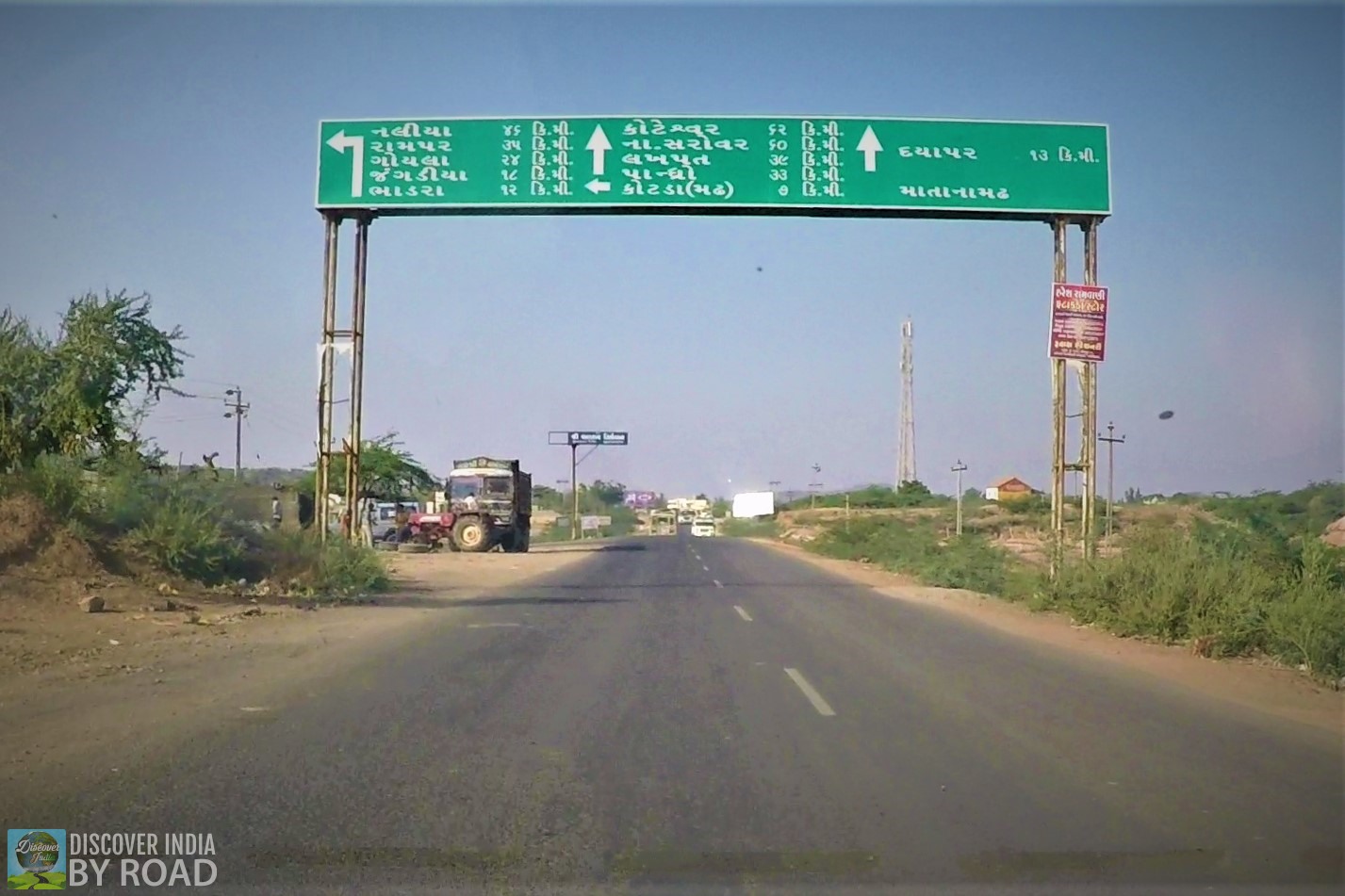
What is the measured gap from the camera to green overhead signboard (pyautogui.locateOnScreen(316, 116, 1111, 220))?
70.9ft

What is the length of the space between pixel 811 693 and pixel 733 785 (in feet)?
14.1

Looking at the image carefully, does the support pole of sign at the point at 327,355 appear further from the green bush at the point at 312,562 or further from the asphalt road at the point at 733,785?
the asphalt road at the point at 733,785

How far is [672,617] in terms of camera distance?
70.5ft

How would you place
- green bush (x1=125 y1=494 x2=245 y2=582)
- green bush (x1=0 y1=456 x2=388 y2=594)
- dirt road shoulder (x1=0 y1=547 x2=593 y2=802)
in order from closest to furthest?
dirt road shoulder (x1=0 y1=547 x2=593 y2=802) < green bush (x1=0 y1=456 x2=388 y2=594) < green bush (x1=125 y1=494 x2=245 y2=582)

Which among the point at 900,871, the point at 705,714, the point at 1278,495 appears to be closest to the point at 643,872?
the point at 900,871

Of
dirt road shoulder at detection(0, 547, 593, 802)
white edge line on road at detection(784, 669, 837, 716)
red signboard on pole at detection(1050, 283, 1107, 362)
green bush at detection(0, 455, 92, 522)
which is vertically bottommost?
white edge line on road at detection(784, 669, 837, 716)

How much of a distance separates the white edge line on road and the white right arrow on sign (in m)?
10.3

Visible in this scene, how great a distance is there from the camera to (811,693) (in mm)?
12758

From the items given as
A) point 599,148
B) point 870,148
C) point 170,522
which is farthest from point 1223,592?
point 170,522

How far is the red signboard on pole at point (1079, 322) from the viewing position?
22609 millimetres

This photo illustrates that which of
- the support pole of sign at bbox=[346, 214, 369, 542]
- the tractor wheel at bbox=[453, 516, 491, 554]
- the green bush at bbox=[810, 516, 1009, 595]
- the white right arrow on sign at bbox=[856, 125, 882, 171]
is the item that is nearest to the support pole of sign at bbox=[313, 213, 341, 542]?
the support pole of sign at bbox=[346, 214, 369, 542]

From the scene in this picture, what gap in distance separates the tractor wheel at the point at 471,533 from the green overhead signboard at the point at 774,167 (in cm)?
2920

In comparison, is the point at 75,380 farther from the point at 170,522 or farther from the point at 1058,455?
the point at 1058,455

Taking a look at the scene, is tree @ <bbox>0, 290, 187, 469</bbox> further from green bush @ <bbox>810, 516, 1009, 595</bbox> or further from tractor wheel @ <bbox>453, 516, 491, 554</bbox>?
tractor wheel @ <bbox>453, 516, 491, 554</bbox>
